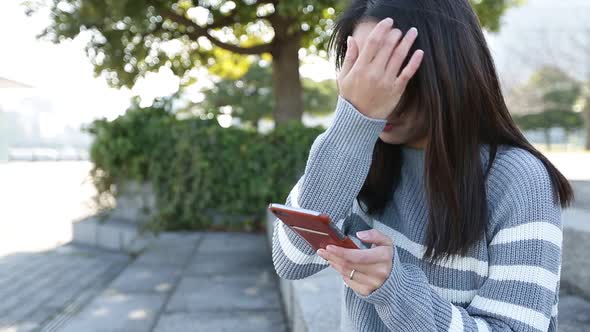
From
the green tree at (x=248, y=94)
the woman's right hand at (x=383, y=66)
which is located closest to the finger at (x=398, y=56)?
the woman's right hand at (x=383, y=66)

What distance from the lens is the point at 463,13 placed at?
0.99 metres

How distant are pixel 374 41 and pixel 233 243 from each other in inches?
170

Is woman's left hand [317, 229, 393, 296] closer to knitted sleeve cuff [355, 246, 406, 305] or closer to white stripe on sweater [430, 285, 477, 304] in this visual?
knitted sleeve cuff [355, 246, 406, 305]

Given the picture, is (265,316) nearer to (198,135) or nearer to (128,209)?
(198,135)

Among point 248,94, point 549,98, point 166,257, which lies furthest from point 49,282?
point 549,98

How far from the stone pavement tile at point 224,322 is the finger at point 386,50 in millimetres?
2345

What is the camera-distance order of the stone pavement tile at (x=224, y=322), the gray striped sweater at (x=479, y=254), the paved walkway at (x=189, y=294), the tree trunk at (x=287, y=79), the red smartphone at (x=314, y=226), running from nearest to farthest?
the red smartphone at (x=314, y=226) → the gray striped sweater at (x=479, y=254) → the stone pavement tile at (x=224, y=322) → the paved walkway at (x=189, y=294) → the tree trunk at (x=287, y=79)

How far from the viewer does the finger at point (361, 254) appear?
0.80m

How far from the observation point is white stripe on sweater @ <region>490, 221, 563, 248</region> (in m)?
0.90

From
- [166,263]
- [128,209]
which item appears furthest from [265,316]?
[128,209]

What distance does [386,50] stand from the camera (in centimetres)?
87

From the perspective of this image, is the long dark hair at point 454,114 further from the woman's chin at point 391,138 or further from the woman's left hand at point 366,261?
the woman's left hand at point 366,261

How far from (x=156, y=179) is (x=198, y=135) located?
2.05 feet

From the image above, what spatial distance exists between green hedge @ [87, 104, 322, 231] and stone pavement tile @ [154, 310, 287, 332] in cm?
207
